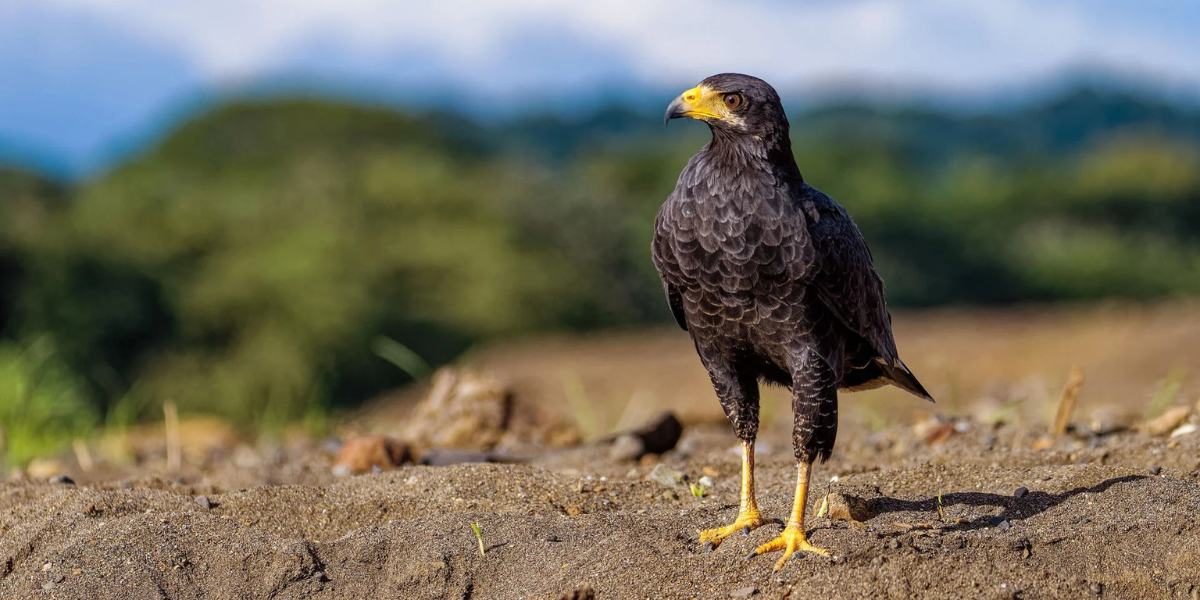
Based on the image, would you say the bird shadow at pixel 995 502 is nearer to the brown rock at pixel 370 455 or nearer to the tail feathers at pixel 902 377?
the tail feathers at pixel 902 377

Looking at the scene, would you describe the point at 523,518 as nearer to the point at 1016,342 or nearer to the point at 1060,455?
the point at 1060,455

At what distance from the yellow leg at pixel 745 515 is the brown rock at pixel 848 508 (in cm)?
27

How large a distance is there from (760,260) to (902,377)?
1106mm

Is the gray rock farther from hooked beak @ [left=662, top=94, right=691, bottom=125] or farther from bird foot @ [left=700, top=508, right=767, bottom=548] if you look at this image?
hooked beak @ [left=662, top=94, right=691, bottom=125]

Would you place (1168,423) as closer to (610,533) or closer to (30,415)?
(610,533)

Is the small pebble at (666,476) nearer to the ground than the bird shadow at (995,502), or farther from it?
nearer to the ground

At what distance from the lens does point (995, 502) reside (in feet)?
14.6

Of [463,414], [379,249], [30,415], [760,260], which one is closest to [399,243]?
[379,249]

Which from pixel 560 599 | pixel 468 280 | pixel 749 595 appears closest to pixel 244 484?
pixel 560 599

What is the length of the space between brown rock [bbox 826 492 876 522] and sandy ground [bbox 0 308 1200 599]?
0.09 m

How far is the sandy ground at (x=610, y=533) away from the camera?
3789mm

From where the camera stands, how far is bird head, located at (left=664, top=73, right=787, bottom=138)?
163 inches

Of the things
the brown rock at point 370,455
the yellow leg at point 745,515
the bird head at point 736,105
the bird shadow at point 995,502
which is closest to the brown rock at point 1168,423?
the bird shadow at point 995,502

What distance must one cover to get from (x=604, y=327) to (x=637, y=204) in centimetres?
875
